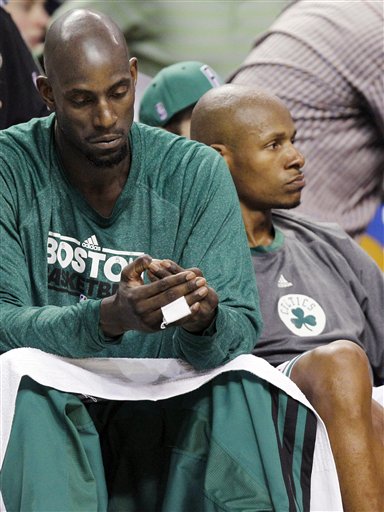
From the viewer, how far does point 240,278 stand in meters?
1.67

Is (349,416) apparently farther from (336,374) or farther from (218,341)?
(218,341)

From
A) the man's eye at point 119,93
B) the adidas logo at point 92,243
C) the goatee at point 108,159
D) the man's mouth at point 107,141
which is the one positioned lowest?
the adidas logo at point 92,243

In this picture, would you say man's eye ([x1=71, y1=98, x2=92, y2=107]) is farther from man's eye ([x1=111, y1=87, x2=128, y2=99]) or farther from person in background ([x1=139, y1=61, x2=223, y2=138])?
person in background ([x1=139, y1=61, x2=223, y2=138])

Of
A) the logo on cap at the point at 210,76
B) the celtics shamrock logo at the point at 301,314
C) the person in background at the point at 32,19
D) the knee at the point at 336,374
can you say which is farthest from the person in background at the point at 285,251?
the person in background at the point at 32,19

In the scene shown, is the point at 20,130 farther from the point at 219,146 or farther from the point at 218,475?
the point at 218,475

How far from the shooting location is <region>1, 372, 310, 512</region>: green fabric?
1.44 meters

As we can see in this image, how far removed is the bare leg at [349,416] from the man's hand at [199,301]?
0.69ft

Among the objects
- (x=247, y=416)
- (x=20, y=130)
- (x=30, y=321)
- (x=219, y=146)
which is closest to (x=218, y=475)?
(x=247, y=416)

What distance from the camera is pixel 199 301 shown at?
1472mm

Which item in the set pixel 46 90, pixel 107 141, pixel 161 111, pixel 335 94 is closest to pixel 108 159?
pixel 107 141

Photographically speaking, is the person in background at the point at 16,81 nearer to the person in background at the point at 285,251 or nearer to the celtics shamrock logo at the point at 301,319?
the person in background at the point at 285,251

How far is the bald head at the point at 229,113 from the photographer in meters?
2.15

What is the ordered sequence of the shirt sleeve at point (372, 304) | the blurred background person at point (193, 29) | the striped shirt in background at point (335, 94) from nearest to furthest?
1. the shirt sleeve at point (372, 304)
2. the striped shirt in background at point (335, 94)
3. the blurred background person at point (193, 29)

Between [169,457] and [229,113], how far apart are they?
31.8 inches
